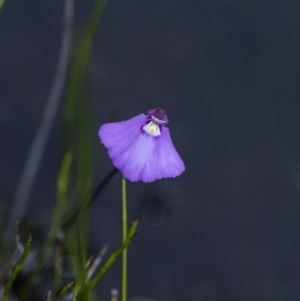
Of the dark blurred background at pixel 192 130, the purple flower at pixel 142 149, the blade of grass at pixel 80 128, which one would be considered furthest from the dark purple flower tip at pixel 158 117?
the dark blurred background at pixel 192 130

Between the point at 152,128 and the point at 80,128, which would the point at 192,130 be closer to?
the point at 80,128

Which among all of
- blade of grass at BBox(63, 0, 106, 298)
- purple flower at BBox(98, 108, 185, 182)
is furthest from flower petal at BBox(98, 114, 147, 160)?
blade of grass at BBox(63, 0, 106, 298)

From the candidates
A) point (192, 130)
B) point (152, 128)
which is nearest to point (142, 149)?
point (152, 128)

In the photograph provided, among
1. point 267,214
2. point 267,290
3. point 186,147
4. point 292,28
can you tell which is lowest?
point 267,290

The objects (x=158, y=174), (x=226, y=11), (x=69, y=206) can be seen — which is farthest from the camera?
(x=226, y=11)

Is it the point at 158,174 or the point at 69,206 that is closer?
the point at 158,174

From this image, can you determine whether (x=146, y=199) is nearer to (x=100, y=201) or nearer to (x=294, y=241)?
(x=100, y=201)

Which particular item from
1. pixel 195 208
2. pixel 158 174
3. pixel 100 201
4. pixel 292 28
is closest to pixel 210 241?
pixel 195 208
